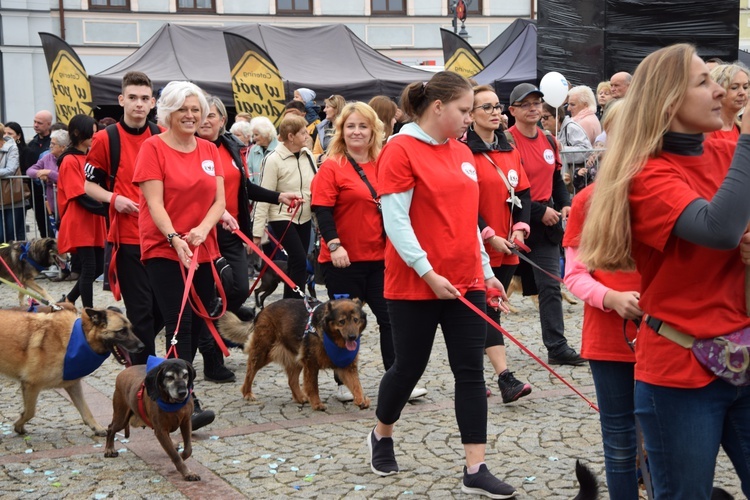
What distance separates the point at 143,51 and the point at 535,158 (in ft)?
51.0

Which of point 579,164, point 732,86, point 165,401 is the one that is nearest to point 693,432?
point 732,86

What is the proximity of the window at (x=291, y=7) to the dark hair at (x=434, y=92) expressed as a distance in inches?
1070

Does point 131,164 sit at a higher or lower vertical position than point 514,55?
lower

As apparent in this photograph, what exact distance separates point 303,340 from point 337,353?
34 centimetres

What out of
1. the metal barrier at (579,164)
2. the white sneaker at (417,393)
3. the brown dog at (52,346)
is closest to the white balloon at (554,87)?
the metal barrier at (579,164)

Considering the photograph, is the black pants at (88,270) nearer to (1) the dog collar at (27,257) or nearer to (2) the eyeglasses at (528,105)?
(1) the dog collar at (27,257)

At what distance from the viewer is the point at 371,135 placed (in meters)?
6.30

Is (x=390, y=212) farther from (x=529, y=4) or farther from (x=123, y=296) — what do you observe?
(x=529, y=4)

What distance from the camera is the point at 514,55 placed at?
→ 68.0ft

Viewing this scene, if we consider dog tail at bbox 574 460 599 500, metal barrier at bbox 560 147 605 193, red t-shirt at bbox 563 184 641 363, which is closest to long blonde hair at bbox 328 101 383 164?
red t-shirt at bbox 563 184 641 363

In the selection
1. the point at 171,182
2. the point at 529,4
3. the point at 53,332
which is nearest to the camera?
the point at 171,182

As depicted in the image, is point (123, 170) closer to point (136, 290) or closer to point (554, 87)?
point (136, 290)

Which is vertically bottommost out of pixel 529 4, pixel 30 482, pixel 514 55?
pixel 30 482

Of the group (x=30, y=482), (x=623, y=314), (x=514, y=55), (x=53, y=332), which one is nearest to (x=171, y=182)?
(x=53, y=332)
